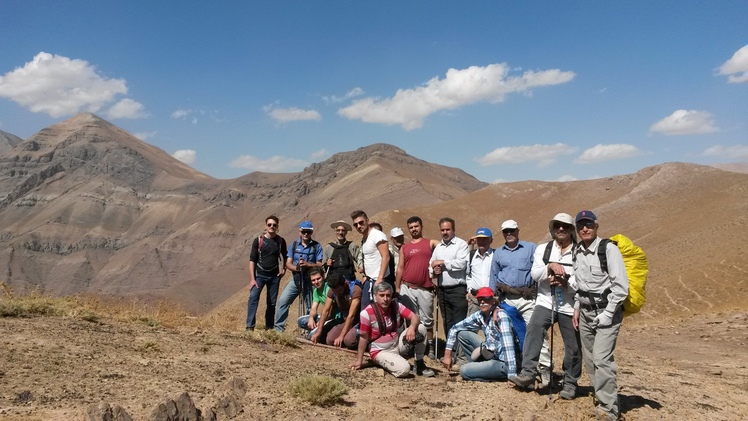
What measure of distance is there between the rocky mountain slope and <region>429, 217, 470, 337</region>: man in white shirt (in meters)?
49.0

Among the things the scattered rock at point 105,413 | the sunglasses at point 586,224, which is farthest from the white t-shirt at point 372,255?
the scattered rock at point 105,413

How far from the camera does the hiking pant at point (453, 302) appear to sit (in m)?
7.04

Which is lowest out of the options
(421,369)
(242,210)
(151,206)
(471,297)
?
(421,369)

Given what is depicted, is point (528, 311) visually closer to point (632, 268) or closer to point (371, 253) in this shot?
point (632, 268)

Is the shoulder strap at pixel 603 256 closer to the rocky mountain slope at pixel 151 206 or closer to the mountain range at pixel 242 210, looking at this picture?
the mountain range at pixel 242 210

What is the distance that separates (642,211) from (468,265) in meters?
31.9

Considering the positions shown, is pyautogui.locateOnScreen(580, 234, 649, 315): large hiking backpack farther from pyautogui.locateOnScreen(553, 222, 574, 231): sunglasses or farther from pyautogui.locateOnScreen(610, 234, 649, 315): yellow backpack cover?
pyautogui.locateOnScreen(553, 222, 574, 231): sunglasses

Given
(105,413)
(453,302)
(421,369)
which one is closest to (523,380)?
(421,369)

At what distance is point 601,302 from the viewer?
4.77 metres

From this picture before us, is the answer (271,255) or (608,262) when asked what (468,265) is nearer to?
(608,262)

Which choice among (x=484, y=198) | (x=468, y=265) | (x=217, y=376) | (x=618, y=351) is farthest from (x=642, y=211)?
(x=217, y=376)

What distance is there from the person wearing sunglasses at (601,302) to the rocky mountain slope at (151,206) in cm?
5144

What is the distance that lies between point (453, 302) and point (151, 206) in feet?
409

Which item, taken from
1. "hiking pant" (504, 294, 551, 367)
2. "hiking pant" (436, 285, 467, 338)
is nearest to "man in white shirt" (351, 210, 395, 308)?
"hiking pant" (436, 285, 467, 338)
